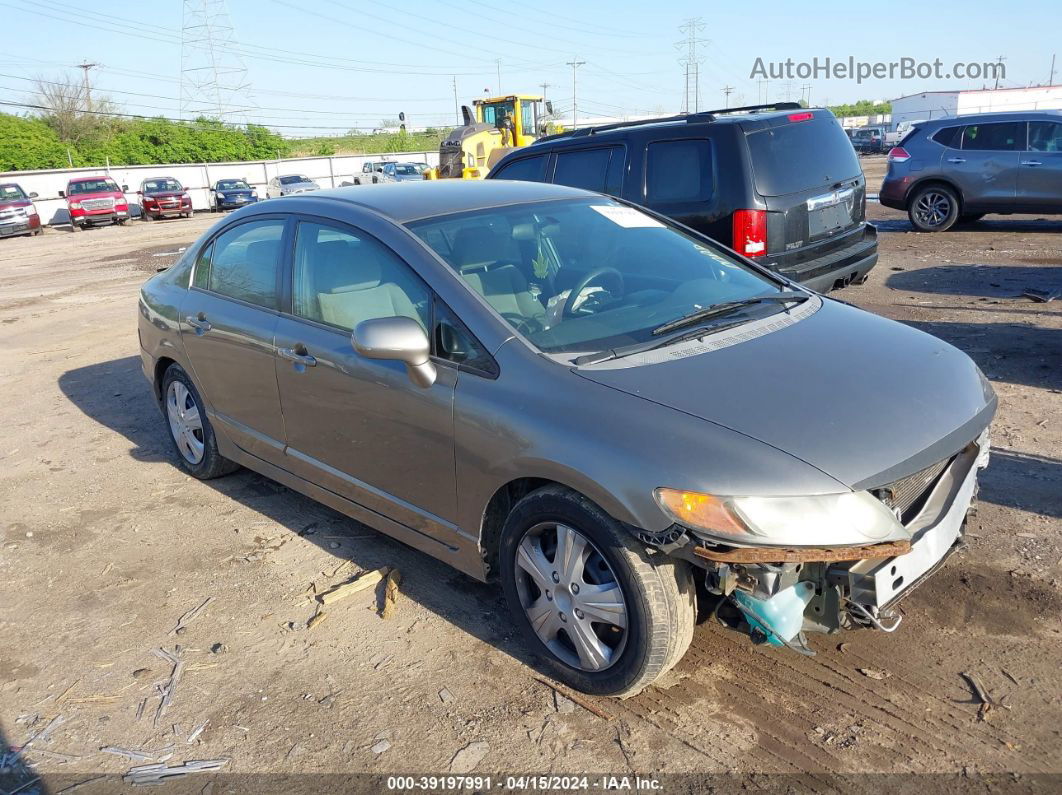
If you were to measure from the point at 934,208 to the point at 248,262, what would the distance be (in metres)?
12.2

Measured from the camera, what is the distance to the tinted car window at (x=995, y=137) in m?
12.6

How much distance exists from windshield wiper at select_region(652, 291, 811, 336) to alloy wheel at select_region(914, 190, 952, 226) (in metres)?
11.0

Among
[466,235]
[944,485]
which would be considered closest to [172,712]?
[466,235]

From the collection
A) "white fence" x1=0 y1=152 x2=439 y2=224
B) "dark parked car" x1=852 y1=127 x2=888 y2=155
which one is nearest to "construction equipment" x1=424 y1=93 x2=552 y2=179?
"white fence" x1=0 y1=152 x2=439 y2=224

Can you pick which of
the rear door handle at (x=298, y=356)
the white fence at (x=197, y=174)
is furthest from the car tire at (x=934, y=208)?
the white fence at (x=197, y=174)

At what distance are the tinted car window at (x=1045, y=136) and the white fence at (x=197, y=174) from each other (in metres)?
26.2

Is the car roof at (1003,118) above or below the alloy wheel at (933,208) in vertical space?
above

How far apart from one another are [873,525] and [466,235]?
2.06 m

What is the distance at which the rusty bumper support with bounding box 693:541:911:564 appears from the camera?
8.26 ft

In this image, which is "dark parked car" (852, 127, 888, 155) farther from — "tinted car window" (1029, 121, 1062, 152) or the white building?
"tinted car window" (1029, 121, 1062, 152)

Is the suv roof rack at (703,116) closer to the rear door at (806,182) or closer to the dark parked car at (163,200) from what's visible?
the rear door at (806,182)

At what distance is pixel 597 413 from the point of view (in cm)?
284

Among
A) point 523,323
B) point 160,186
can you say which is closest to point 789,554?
point 523,323

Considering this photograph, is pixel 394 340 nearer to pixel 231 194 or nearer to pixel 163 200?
pixel 163 200
